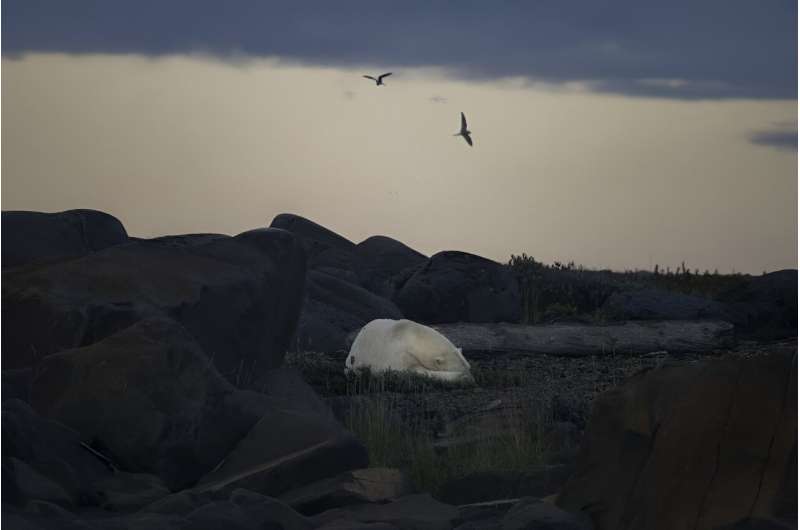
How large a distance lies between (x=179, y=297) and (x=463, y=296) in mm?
13538

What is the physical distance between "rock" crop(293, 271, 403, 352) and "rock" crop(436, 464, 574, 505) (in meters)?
9.48

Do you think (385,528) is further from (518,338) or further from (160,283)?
(518,338)

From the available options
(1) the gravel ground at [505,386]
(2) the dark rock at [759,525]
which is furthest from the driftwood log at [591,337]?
(2) the dark rock at [759,525]

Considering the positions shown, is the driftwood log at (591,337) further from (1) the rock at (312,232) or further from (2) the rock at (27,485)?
(2) the rock at (27,485)

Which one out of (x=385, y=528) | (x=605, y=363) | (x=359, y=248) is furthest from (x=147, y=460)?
(x=359, y=248)

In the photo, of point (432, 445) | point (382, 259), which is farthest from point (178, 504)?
point (382, 259)

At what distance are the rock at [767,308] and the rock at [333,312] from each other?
6.65m

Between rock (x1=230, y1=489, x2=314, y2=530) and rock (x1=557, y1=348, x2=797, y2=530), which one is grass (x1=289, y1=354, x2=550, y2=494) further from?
rock (x1=230, y1=489, x2=314, y2=530)

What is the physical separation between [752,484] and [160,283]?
5781 millimetres

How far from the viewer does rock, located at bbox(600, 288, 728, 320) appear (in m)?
22.9

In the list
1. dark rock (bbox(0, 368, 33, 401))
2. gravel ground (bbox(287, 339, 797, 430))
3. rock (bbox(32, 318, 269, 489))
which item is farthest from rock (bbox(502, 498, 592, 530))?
dark rock (bbox(0, 368, 33, 401))

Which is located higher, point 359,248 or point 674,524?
point 359,248

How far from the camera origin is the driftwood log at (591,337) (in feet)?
62.4

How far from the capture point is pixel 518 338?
19.2 metres
